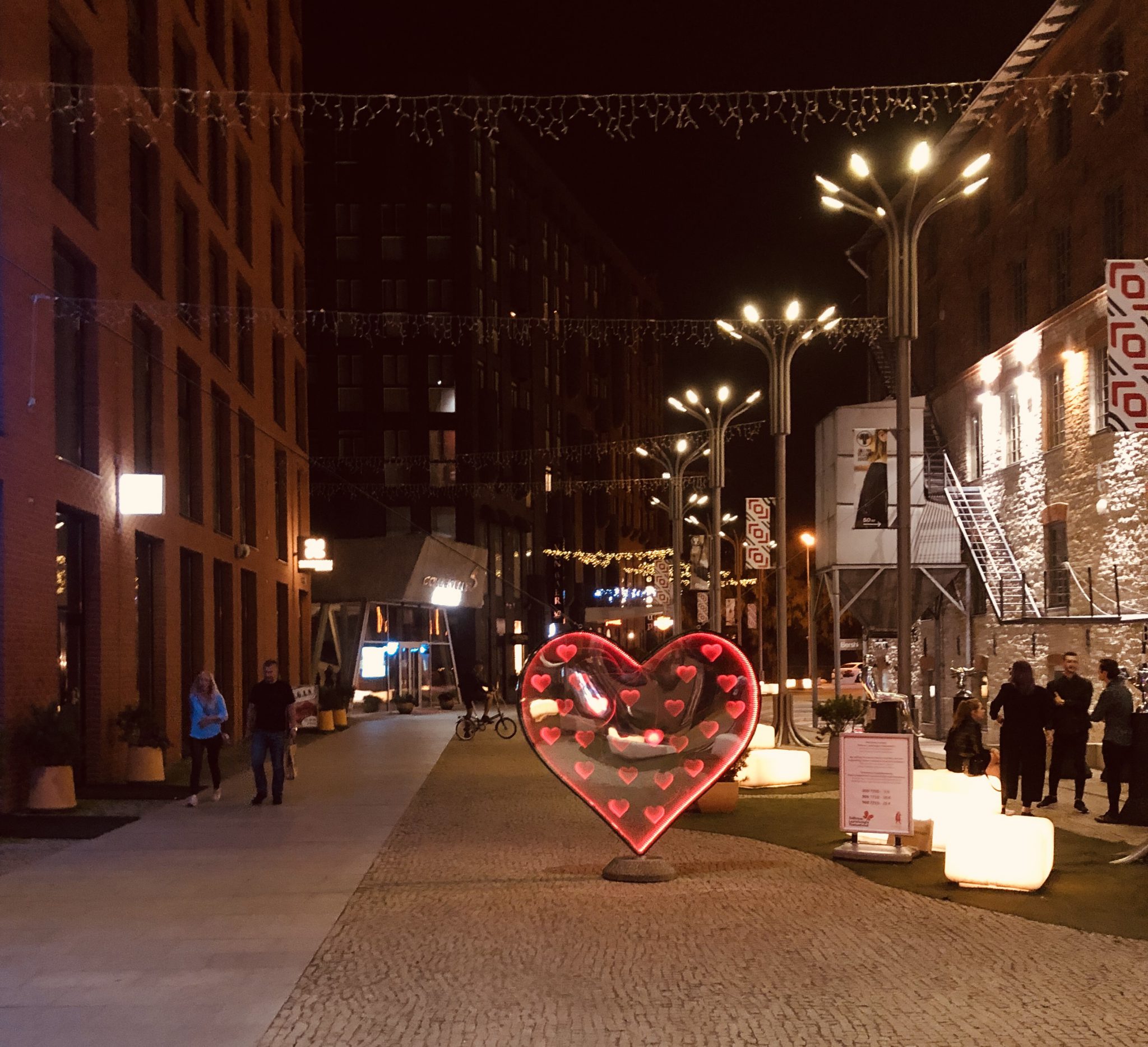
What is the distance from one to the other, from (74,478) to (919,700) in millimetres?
26467

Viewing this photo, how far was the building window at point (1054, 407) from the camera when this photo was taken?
96.0ft

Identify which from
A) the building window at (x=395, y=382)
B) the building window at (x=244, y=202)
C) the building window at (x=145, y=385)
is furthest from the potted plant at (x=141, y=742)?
the building window at (x=395, y=382)

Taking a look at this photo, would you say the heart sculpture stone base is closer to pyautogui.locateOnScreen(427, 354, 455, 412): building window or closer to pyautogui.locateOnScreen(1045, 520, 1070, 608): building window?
pyautogui.locateOnScreen(1045, 520, 1070, 608): building window

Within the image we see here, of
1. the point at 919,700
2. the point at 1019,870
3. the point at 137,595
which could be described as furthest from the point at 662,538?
the point at 1019,870

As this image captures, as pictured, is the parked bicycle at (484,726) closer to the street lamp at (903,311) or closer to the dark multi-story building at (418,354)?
Result: the street lamp at (903,311)

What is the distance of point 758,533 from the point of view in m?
34.1

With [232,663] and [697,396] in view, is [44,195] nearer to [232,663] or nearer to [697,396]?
[232,663]

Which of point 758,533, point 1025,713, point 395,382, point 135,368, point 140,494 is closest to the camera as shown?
point 1025,713

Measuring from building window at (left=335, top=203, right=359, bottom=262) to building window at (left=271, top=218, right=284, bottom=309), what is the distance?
28.8 m

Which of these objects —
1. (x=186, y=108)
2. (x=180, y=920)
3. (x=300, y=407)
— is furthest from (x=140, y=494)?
(x=300, y=407)

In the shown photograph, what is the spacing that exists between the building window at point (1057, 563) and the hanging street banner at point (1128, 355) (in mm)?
16311

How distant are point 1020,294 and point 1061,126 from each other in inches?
156

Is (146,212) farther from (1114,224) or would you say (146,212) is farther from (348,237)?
(348,237)

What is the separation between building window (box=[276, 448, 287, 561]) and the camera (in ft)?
129
